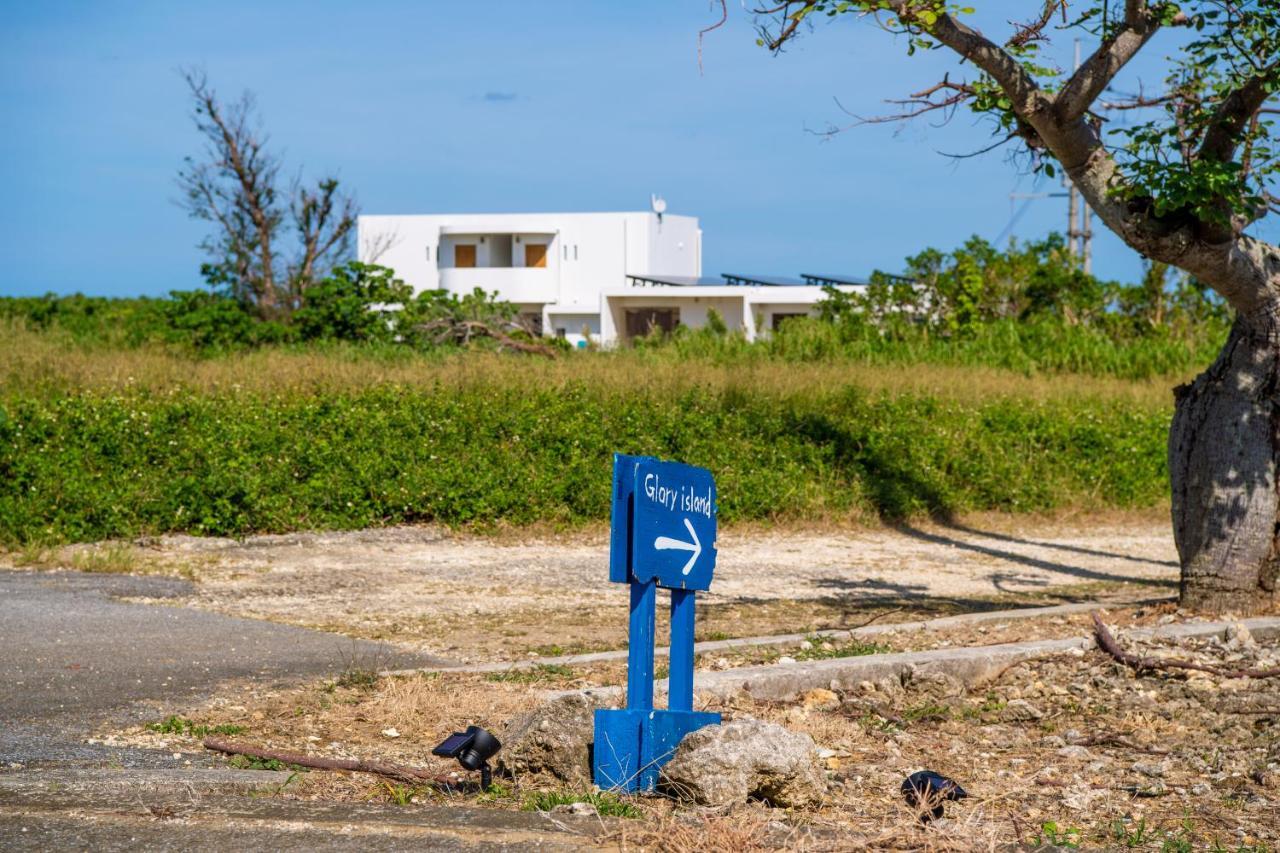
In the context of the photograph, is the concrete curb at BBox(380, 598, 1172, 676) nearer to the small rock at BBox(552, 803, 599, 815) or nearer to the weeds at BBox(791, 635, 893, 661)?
the weeds at BBox(791, 635, 893, 661)

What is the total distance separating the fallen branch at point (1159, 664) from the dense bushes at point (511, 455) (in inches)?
289

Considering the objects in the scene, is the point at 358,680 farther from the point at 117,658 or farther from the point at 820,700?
the point at 820,700

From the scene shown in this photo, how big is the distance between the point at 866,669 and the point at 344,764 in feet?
9.16

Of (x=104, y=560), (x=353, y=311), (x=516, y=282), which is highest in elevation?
(x=516, y=282)

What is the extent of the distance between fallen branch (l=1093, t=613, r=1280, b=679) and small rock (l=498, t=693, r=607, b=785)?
322cm

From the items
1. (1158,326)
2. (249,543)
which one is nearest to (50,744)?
(249,543)

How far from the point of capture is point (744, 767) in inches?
178

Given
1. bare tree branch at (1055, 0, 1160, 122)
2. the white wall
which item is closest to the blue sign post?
bare tree branch at (1055, 0, 1160, 122)

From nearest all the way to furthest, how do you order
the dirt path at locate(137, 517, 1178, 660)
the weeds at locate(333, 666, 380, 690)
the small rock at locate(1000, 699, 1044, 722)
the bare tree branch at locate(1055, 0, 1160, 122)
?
the small rock at locate(1000, 699, 1044, 722)
the weeds at locate(333, 666, 380, 690)
the bare tree branch at locate(1055, 0, 1160, 122)
the dirt path at locate(137, 517, 1178, 660)

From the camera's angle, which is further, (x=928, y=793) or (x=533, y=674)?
(x=533, y=674)

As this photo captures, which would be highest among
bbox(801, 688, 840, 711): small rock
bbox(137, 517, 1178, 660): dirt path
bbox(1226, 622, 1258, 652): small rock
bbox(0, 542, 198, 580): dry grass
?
bbox(1226, 622, 1258, 652): small rock

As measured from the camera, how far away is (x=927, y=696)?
6.60 metres

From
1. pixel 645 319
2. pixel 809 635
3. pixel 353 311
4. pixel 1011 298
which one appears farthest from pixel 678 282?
pixel 809 635

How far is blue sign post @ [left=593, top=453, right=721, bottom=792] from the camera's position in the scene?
4.74 meters
